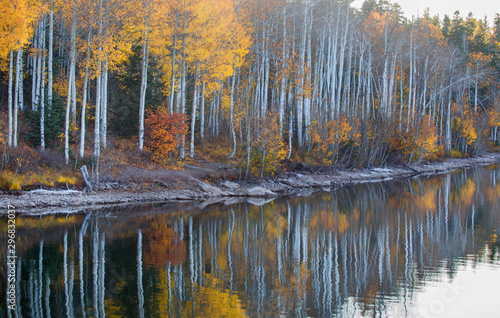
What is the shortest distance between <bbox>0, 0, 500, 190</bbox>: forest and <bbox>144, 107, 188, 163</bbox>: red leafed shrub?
0.24ft

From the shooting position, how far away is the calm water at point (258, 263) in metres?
7.28

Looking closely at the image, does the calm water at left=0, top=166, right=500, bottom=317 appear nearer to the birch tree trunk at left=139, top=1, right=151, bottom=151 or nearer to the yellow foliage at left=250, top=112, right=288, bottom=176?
the birch tree trunk at left=139, top=1, right=151, bottom=151

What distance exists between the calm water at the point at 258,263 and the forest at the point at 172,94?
541cm

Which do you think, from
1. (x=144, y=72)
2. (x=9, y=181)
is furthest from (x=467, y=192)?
(x=9, y=181)

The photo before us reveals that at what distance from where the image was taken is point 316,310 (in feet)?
23.4

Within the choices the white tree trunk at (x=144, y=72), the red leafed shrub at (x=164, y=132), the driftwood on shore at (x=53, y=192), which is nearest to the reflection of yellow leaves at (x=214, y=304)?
the driftwood on shore at (x=53, y=192)

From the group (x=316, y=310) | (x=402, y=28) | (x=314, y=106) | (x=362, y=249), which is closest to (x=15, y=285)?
(x=316, y=310)

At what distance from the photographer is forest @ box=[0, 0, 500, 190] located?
18.6 m

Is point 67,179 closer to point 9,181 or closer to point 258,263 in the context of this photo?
point 9,181

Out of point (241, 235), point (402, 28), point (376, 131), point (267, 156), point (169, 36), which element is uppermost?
point (402, 28)

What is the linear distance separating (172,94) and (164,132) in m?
2.28

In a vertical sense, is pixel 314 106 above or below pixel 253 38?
below

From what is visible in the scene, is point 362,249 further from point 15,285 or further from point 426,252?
point 15,285

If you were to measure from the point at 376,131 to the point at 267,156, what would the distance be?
14.2 m
